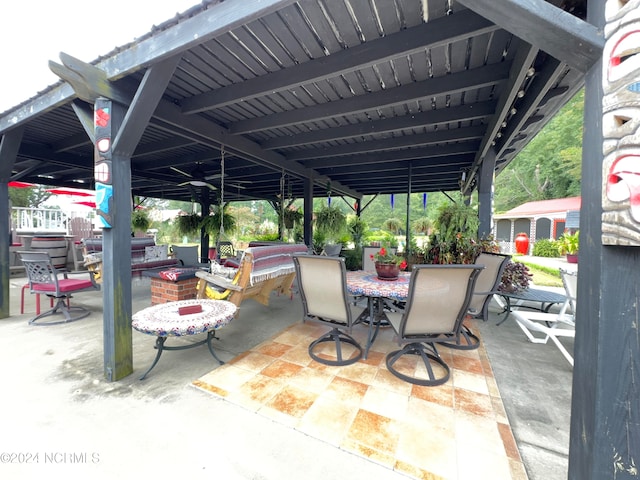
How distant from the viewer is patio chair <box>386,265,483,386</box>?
181 centimetres

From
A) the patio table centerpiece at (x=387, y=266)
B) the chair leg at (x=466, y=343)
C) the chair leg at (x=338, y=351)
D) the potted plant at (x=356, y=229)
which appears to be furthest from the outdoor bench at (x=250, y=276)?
the potted plant at (x=356, y=229)

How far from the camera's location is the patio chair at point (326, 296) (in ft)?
6.79

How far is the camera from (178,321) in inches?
81.4

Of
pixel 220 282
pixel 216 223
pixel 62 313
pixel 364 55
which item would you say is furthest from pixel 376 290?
pixel 216 223

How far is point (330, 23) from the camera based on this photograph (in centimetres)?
195

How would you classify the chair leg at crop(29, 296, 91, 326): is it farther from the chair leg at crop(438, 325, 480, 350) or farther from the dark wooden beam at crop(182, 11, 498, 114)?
the chair leg at crop(438, 325, 480, 350)

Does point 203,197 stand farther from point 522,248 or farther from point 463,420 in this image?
point 522,248

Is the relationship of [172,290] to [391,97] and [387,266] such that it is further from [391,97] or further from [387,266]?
[391,97]

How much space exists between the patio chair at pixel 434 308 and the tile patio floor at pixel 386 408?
0.47 feet

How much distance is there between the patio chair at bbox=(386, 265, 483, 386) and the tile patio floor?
0.14 metres

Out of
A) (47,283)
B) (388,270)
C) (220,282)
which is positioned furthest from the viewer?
(47,283)

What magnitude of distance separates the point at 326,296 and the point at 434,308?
858mm

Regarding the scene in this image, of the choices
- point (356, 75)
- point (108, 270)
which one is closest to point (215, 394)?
point (108, 270)

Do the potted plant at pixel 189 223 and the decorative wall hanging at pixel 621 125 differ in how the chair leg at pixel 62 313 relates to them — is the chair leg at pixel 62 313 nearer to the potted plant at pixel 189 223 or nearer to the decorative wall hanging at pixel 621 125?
the potted plant at pixel 189 223
